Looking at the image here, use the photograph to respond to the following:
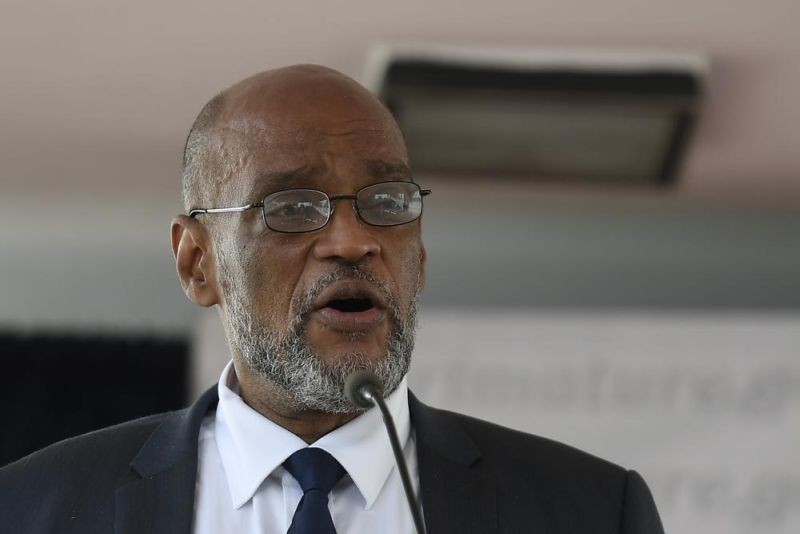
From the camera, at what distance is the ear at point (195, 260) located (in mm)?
1935

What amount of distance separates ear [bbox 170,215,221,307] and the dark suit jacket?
0.21 metres

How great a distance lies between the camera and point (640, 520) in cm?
174

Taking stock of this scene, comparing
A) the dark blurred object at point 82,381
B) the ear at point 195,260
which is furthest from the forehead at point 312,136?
the dark blurred object at point 82,381

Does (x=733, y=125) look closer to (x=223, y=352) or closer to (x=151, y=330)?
(x=223, y=352)

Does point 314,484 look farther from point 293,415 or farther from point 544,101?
point 544,101

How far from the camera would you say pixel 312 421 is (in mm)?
1811

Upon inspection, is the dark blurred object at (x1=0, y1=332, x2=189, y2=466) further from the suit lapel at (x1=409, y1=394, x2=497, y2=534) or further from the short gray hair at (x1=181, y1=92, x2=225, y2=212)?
the suit lapel at (x1=409, y1=394, x2=497, y2=534)

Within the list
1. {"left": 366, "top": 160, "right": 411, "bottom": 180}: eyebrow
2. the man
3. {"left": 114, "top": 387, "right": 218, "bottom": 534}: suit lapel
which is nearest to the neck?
the man

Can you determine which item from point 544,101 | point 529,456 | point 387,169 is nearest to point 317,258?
point 387,169

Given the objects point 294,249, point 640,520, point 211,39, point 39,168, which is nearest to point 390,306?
point 294,249

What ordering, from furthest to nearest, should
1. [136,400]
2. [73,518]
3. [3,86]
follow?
[136,400] < [3,86] < [73,518]

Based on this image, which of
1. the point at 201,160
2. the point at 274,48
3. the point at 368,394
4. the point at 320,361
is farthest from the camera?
the point at 274,48

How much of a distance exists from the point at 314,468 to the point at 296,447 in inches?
1.8

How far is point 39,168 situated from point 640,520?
3092 mm
